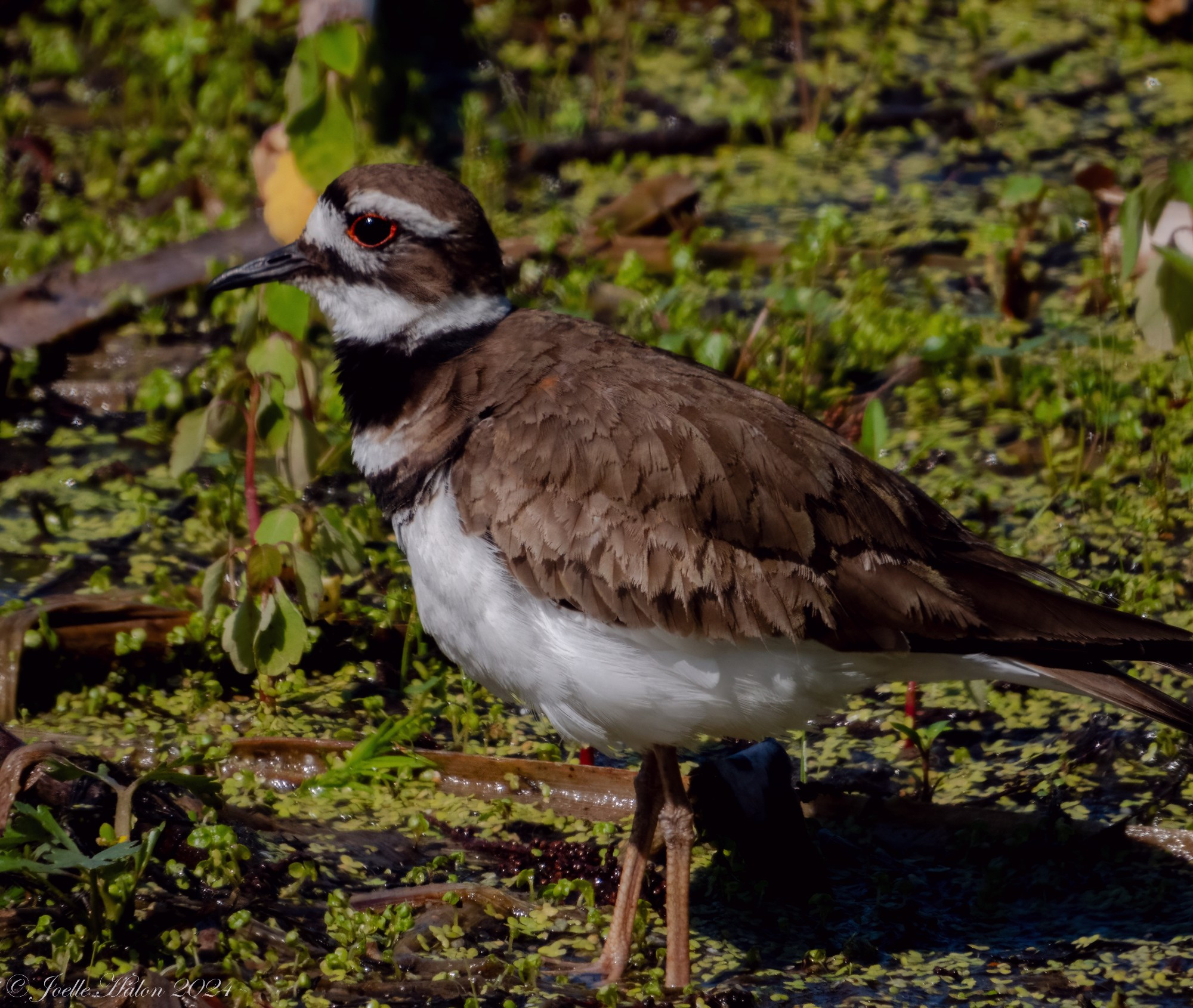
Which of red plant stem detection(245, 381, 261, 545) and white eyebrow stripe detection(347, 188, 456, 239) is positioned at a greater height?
white eyebrow stripe detection(347, 188, 456, 239)

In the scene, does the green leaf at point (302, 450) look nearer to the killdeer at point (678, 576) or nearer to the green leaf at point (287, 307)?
the green leaf at point (287, 307)

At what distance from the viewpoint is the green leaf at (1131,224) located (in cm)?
466

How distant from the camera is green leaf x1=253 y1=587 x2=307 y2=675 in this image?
4.58 meters

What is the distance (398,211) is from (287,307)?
27.0 inches

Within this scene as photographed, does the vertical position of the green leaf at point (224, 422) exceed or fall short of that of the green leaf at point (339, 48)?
it falls short

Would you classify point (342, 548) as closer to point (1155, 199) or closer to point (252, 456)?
point (252, 456)

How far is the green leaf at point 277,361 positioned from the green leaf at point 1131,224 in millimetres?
2544

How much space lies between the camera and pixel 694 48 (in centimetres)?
901

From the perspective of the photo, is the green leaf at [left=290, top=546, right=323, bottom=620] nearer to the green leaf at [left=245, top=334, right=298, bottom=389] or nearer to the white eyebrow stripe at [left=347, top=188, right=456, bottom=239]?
the green leaf at [left=245, top=334, right=298, bottom=389]

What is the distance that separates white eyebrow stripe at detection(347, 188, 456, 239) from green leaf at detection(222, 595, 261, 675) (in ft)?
3.89

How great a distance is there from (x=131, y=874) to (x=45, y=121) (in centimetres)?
597

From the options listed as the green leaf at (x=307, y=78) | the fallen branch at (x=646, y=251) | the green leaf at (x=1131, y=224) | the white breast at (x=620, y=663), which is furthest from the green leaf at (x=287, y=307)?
the green leaf at (x=1131, y=224)

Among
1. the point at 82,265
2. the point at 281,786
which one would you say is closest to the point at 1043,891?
the point at 281,786

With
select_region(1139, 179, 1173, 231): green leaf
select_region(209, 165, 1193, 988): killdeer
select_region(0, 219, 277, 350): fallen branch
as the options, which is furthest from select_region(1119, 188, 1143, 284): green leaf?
select_region(0, 219, 277, 350): fallen branch
